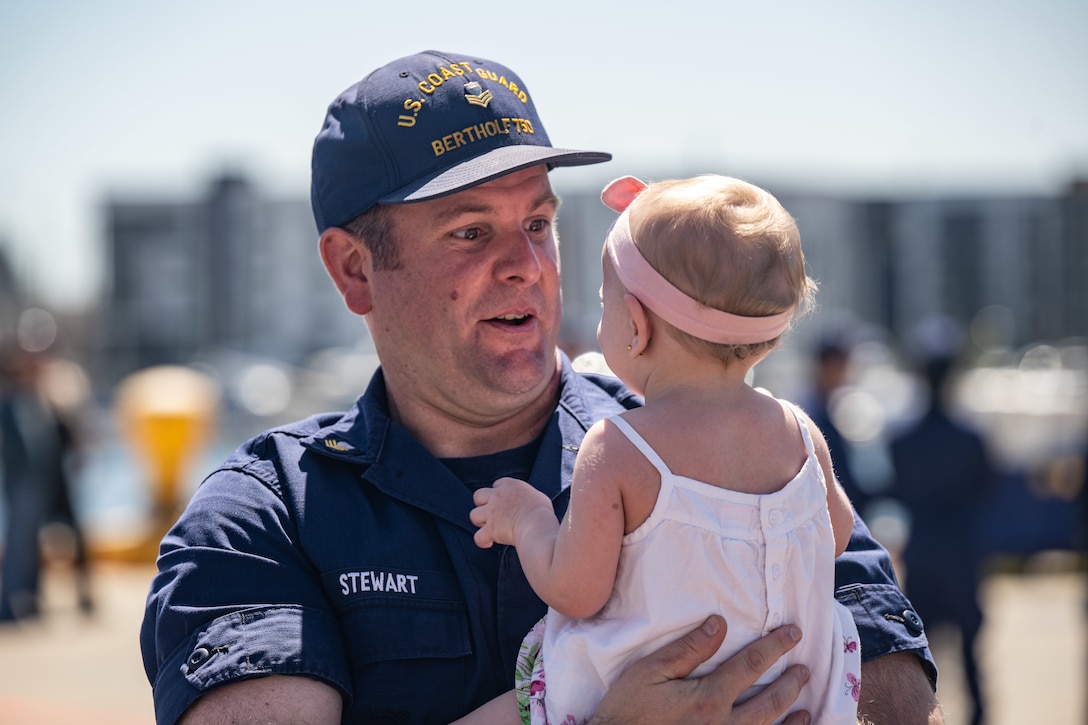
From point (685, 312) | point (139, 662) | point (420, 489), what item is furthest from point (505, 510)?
point (139, 662)

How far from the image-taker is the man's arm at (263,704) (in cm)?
178

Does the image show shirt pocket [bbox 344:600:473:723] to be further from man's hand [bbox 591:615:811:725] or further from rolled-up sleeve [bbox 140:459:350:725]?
man's hand [bbox 591:615:811:725]

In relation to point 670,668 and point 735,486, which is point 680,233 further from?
point 670,668

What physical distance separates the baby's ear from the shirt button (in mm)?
1012

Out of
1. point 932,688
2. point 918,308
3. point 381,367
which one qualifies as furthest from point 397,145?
point 918,308

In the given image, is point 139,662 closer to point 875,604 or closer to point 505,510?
point 505,510

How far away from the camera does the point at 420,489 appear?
2105mm

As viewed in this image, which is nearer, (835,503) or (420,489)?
(835,503)

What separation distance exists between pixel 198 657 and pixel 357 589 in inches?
11.5

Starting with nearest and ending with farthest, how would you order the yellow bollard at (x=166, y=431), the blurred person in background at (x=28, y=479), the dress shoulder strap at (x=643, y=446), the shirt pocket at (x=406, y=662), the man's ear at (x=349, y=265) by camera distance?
the dress shoulder strap at (x=643, y=446), the shirt pocket at (x=406, y=662), the man's ear at (x=349, y=265), the blurred person in background at (x=28, y=479), the yellow bollard at (x=166, y=431)

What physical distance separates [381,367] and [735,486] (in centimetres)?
104

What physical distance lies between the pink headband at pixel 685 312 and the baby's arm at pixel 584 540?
202mm

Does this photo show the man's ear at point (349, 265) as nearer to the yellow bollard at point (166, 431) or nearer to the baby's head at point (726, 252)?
the baby's head at point (726, 252)

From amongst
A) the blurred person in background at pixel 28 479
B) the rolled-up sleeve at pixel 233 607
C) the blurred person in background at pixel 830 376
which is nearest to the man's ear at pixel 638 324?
the rolled-up sleeve at pixel 233 607
